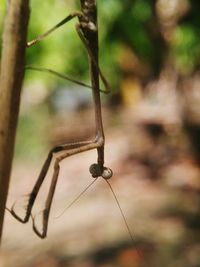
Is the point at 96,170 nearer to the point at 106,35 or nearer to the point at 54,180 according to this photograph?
the point at 54,180

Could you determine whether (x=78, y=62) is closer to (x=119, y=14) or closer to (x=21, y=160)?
(x=119, y=14)

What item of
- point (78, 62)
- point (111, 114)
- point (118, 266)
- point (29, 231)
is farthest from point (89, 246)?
point (111, 114)

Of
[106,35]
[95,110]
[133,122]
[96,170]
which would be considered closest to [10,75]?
[95,110]

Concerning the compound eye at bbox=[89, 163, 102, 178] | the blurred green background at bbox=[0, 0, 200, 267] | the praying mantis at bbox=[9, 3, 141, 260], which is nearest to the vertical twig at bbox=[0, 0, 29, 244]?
the praying mantis at bbox=[9, 3, 141, 260]

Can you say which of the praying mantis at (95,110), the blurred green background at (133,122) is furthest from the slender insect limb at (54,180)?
the blurred green background at (133,122)

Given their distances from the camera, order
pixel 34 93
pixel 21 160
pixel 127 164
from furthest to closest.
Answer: pixel 34 93 → pixel 21 160 → pixel 127 164

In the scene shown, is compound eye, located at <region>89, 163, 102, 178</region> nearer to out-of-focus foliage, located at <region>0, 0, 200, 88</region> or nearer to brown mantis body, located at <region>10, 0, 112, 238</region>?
brown mantis body, located at <region>10, 0, 112, 238</region>
